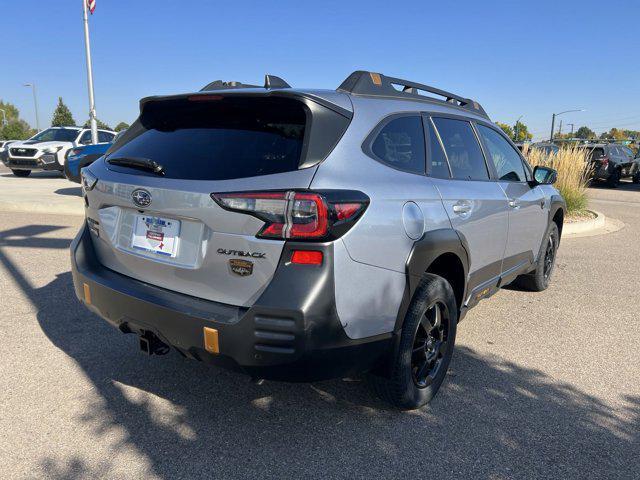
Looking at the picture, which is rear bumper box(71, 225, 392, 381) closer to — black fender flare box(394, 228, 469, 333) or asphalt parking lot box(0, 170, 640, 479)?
black fender flare box(394, 228, 469, 333)

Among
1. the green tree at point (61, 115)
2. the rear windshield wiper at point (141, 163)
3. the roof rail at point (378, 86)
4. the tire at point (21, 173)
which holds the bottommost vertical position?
the tire at point (21, 173)

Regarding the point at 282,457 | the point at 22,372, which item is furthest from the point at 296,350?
the point at 22,372

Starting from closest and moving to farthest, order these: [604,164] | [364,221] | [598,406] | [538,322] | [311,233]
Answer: [311,233] → [364,221] → [598,406] → [538,322] → [604,164]

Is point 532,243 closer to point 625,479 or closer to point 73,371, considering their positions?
point 625,479

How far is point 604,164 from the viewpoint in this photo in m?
18.4

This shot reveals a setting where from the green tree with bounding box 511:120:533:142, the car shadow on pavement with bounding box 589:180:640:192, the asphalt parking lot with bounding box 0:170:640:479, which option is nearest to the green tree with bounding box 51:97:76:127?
the green tree with bounding box 511:120:533:142

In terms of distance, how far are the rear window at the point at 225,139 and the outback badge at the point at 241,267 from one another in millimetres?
389

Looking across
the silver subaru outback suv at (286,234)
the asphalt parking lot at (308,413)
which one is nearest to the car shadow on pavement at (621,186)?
the asphalt parking lot at (308,413)

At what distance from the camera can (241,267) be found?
2.27m

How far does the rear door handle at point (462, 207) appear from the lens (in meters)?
3.12

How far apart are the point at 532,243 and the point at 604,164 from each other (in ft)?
53.3

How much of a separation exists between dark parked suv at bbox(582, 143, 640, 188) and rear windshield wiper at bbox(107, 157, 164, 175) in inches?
720

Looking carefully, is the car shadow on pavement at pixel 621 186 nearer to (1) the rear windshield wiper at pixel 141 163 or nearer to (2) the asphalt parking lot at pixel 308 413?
(2) the asphalt parking lot at pixel 308 413

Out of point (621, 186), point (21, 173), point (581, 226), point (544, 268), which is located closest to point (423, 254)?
point (544, 268)
